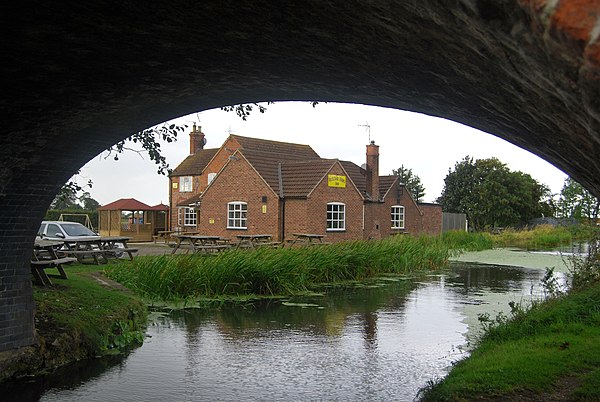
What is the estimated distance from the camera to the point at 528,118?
10.9 ft

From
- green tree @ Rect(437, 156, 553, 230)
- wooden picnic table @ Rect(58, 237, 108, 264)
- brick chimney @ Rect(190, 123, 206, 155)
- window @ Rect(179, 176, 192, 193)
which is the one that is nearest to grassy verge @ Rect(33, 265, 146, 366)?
wooden picnic table @ Rect(58, 237, 108, 264)

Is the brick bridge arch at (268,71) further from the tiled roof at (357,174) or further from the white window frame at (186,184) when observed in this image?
the white window frame at (186,184)

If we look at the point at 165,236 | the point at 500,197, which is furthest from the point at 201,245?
the point at 500,197

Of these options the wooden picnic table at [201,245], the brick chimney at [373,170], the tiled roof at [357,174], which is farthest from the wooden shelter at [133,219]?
the wooden picnic table at [201,245]

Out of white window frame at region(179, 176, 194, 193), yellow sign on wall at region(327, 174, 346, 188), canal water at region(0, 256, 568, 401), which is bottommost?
canal water at region(0, 256, 568, 401)

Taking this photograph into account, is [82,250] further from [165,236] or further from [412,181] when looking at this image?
[412,181]

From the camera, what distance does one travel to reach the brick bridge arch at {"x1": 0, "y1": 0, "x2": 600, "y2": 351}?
2.09 m

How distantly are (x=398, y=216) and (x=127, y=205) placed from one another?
664 inches

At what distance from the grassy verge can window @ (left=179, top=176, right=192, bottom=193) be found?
1279 inches

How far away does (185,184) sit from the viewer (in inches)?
1806

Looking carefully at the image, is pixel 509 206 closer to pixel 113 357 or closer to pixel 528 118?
pixel 113 357

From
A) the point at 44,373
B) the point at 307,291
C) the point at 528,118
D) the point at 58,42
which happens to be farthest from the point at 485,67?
the point at 307,291

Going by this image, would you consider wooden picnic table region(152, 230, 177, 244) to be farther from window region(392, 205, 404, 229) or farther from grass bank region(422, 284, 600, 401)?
grass bank region(422, 284, 600, 401)

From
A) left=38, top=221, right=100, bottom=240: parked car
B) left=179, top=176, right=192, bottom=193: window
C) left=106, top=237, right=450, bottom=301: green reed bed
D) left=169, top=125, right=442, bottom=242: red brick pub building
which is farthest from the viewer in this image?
left=179, top=176, right=192, bottom=193: window
